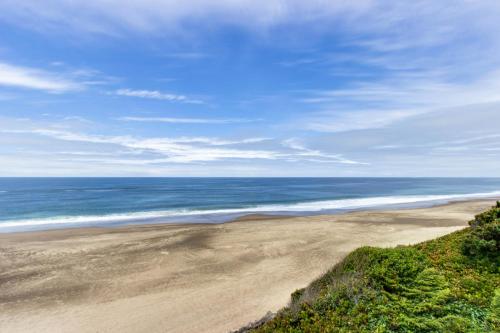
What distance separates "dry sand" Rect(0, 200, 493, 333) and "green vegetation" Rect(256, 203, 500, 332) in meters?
4.42

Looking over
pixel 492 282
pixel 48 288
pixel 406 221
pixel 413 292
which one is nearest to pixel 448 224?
pixel 406 221

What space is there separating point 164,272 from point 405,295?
1254cm

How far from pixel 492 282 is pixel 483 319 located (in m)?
2.41

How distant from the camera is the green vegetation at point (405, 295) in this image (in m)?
5.45

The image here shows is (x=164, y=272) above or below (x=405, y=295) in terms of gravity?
below

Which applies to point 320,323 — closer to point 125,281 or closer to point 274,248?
point 125,281

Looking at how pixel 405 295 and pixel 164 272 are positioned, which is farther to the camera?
pixel 164 272

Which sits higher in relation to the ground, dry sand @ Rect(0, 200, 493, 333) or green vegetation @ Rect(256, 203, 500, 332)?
Result: green vegetation @ Rect(256, 203, 500, 332)

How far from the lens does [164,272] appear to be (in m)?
15.2

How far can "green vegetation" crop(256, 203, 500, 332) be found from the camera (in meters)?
5.45

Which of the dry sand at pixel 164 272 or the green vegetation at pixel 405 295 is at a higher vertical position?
the green vegetation at pixel 405 295

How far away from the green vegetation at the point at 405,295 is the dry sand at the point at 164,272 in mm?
4420

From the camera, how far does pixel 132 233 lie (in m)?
25.1

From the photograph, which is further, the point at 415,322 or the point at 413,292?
the point at 413,292
